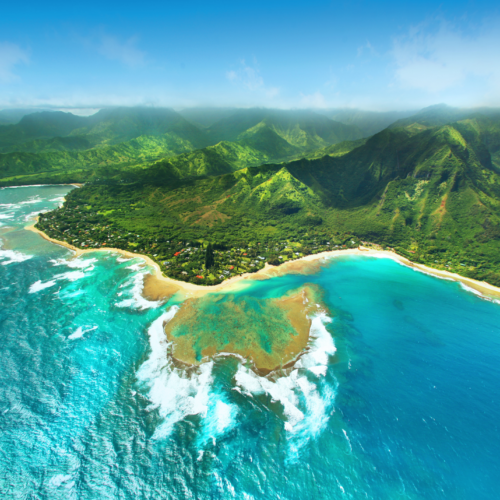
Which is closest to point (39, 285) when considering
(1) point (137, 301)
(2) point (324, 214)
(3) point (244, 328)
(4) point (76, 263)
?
(4) point (76, 263)

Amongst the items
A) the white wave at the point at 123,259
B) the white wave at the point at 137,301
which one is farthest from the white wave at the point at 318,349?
the white wave at the point at 123,259

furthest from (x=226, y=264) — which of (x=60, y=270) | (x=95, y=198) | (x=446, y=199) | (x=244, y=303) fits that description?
(x=95, y=198)

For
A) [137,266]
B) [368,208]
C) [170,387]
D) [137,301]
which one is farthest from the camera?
[368,208]

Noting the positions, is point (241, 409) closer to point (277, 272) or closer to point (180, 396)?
point (180, 396)

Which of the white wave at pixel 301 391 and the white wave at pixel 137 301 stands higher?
the white wave at pixel 137 301

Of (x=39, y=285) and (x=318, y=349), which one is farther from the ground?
(x=39, y=285)

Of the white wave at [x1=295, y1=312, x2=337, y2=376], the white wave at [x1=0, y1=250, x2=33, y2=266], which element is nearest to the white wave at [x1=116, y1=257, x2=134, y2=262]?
the white wave at [x1=0, y1=250, x2=33, y2=266]

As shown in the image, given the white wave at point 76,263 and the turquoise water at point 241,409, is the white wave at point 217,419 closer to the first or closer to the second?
the turquoise water at point 241,409
